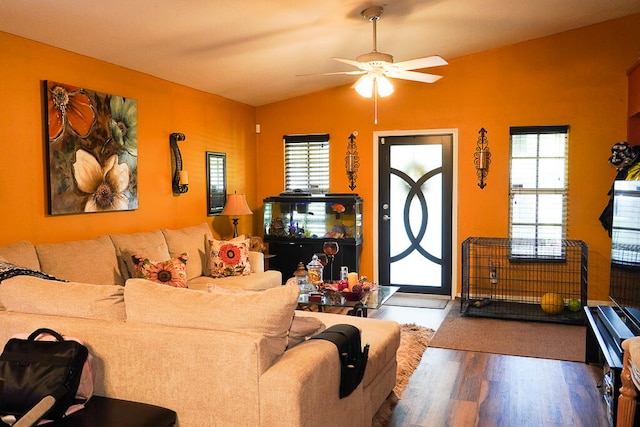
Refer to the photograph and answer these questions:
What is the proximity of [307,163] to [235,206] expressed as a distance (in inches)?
52.6

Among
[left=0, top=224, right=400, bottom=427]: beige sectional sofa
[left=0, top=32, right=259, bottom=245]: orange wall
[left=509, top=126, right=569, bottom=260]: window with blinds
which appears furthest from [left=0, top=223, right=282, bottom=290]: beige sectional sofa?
[left=509, top=126, right=569, bottom=260]: window with blinds

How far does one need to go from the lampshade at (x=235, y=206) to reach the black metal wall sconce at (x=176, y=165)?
0.69 m

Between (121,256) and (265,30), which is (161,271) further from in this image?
(265,30)

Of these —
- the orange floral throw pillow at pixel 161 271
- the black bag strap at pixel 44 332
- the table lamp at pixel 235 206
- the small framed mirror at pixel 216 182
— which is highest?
the small framed mirror at pixel 216 182

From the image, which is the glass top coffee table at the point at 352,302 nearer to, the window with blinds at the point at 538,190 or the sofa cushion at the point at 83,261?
the sofa cushion at the point at 83,261

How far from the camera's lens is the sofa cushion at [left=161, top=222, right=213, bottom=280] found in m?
5.07

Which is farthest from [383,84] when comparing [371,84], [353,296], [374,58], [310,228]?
[310,228]

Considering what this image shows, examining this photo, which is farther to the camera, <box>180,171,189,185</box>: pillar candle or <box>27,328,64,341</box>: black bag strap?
<box>180,171,189,185</box>: pillar candle

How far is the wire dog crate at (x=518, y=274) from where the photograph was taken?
5.89 metres

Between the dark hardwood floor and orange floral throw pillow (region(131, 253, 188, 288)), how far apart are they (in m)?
2.03

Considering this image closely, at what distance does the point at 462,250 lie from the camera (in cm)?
593

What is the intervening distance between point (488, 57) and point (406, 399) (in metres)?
4.26

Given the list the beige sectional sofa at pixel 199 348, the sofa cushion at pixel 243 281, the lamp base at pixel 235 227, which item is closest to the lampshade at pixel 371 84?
the sofa cushion at pixel 243 281

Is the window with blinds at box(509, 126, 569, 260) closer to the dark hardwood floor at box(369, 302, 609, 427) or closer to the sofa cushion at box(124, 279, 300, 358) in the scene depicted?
the dark hardwood floor at box(369, 302, 609, 427)
